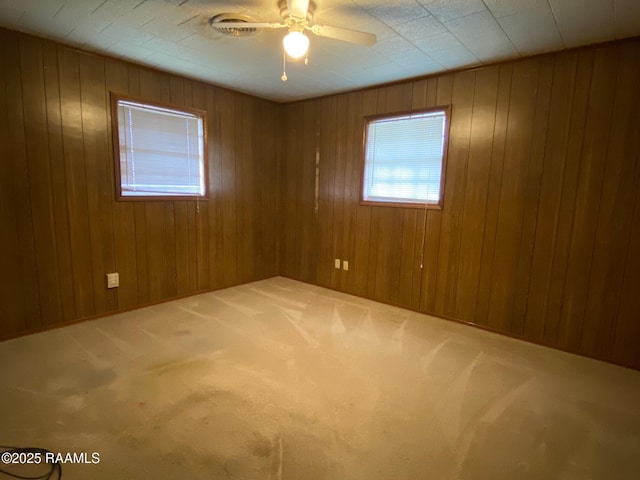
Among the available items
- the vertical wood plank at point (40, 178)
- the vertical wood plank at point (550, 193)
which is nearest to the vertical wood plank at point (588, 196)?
the vertical wood plank at point (550, 193)

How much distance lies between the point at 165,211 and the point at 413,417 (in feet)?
9.99

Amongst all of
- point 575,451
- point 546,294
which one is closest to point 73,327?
point 575,451

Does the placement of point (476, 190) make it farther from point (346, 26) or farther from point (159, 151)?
point (159, 151)

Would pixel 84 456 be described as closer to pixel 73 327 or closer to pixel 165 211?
pixel 73 327

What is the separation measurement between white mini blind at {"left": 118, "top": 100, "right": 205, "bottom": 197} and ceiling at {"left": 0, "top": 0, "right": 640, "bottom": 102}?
1.59ft

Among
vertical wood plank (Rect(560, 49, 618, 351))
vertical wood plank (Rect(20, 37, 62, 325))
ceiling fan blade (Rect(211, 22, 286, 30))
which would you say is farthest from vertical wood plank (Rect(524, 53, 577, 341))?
vertical wood plank (Rect(20, 37, 62, 325))

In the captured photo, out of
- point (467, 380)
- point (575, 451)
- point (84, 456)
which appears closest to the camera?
point (84, 456)

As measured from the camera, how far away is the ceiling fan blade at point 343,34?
75.6 inches

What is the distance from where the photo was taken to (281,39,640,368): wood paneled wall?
2521 mm

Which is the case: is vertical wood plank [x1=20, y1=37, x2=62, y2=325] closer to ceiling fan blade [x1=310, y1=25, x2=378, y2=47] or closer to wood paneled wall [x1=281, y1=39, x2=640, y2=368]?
ceiling fan blade [x1=310, y1=25, x2=378, y2=47]

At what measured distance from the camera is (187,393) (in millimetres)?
2080

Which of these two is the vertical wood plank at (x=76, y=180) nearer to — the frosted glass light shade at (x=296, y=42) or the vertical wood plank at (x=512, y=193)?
the frosted glass light shade at (x=296, y=42)

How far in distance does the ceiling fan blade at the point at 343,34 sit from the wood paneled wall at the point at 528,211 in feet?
5.08

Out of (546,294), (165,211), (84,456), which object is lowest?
(84,456)
